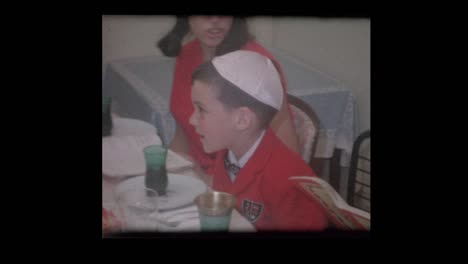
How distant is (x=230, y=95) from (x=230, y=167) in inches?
13.7

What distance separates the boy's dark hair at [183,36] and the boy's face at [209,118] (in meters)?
0.19

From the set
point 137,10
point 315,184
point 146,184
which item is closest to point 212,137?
point 146,184

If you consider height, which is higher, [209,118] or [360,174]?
[209,118]

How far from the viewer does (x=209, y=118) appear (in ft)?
8.22

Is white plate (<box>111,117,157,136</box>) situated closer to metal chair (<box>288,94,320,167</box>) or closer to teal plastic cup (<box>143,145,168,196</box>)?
teal plastic cup (<box>143,145,168,196</box>)

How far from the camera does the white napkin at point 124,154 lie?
8.06 feet

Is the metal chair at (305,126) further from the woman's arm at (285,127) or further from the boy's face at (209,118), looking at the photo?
the boy's face at (209,118)

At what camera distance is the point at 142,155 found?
2.47 meters

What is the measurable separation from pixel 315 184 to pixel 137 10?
1.20m

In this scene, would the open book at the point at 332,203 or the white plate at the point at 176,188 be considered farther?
the open book at the point at 332,203

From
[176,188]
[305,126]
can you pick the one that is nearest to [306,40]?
[305,126]

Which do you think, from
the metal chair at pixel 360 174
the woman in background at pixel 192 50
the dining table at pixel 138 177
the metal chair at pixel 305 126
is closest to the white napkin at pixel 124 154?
the dining table at pixel 138 177

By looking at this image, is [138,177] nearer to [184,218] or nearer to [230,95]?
[184,218]

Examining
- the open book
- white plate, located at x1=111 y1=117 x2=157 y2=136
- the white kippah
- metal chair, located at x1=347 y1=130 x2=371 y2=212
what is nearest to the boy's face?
the white kippah
